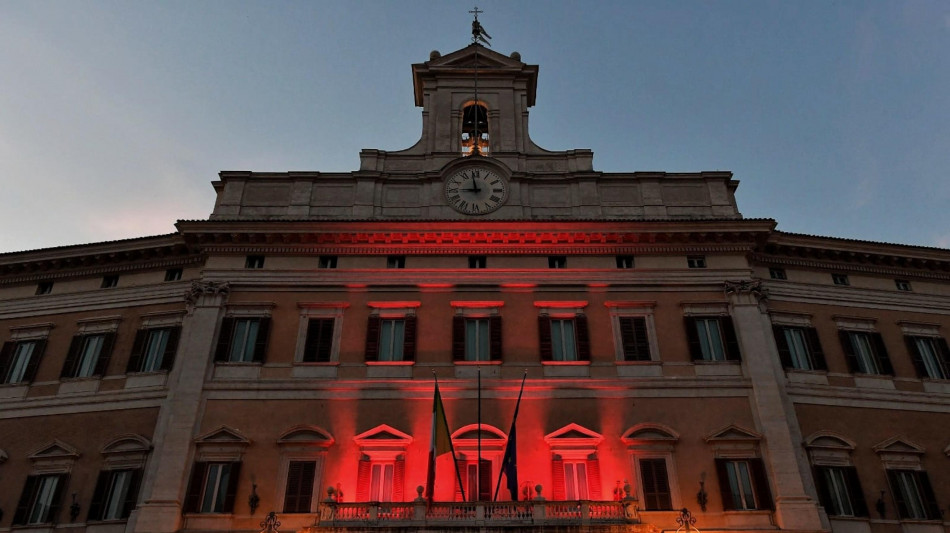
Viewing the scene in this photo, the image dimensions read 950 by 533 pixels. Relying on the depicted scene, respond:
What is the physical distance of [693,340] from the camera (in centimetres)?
2630

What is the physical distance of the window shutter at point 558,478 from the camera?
2336 centimetres

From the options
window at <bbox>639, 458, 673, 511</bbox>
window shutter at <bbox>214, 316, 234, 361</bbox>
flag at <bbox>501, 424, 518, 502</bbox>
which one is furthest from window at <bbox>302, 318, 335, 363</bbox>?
window at <bbox>639, 458, 673, 511</bbox>

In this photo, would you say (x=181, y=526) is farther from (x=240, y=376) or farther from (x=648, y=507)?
(x=648, y=507)

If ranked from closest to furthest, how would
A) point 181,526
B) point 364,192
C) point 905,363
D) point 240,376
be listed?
point 181,526
point 240,376
point 905,363
point 364,192

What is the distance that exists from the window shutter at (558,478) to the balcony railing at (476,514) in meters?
1.67

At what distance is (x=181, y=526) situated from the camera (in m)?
22.8

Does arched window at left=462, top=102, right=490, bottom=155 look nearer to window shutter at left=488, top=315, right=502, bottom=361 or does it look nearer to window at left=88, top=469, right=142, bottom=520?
window shutter at left=488, top=315, right=502, bottom=361

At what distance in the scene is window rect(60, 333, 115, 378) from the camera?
26.7 metres

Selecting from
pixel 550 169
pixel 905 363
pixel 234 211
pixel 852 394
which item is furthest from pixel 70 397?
pixel 905 363

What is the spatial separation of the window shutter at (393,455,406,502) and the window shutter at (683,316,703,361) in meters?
10.5

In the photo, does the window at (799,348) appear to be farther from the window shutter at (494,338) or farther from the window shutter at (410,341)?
the window shutter at (410,341)

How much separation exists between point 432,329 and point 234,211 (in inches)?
359

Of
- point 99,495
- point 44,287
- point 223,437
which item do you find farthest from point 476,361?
point 44,287

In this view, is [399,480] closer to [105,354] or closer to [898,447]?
[105,354]
